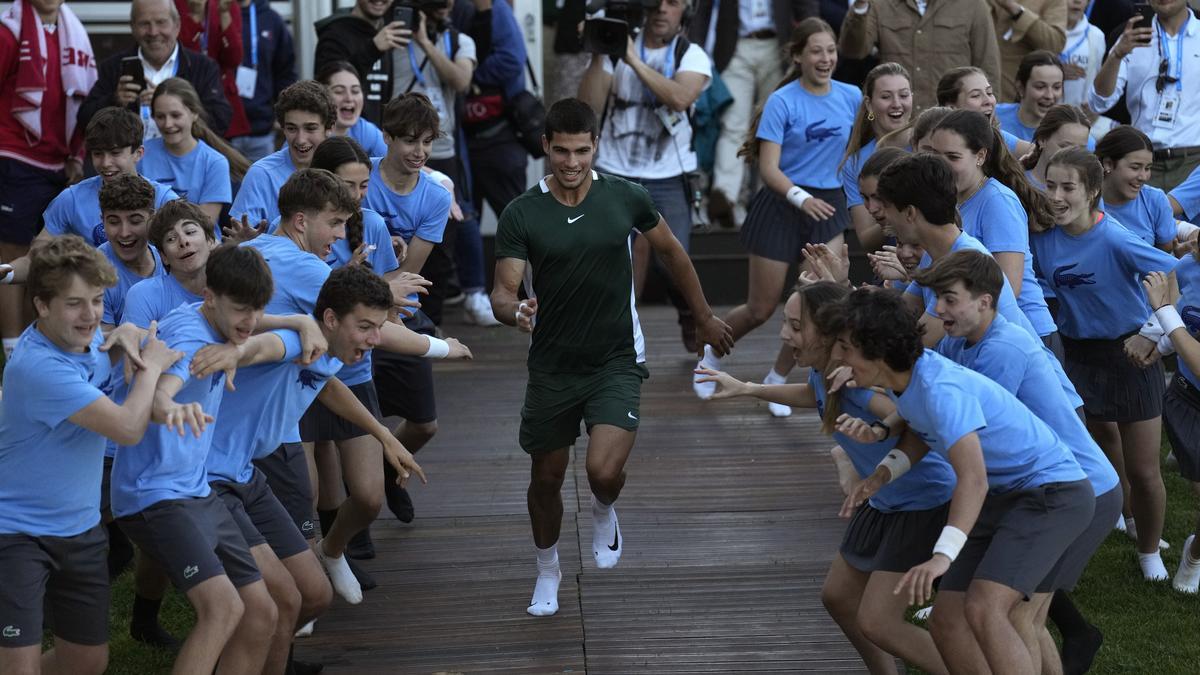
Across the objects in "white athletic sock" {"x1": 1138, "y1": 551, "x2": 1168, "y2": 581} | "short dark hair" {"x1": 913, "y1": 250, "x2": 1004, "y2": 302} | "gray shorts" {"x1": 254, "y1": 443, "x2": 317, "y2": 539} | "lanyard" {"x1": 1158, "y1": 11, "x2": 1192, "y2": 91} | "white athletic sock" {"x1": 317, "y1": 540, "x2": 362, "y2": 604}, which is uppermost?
"short dark hair" {"x1": 913, "y1": 250, "x2": 1004, "y2": 302}

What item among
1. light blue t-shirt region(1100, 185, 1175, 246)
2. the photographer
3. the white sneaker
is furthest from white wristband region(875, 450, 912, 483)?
the white sneaker

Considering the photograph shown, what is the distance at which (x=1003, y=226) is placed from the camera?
520 cm

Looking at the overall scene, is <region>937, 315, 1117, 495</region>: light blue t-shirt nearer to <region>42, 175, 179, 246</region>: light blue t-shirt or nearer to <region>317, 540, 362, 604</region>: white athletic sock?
<region>317, 540, 362, 604</region>: white athletic sock

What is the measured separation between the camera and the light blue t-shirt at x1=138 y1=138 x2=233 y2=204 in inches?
266

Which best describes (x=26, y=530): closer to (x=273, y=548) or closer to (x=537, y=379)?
(x=273, y=548)

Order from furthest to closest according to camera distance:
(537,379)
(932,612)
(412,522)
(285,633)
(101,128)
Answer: (412,522)
(101,128)
(537,379)
(285,633)
(932,612)

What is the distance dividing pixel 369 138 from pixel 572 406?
2.36m

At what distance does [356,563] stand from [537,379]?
122cm

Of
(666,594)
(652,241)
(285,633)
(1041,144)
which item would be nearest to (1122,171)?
(1041,144)

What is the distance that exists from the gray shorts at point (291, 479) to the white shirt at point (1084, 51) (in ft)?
19.8

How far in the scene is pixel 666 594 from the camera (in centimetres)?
591

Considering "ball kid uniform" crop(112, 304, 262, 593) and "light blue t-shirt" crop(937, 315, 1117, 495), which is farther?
"light blue t-shirt" crop(937, 315, 1117, 495)

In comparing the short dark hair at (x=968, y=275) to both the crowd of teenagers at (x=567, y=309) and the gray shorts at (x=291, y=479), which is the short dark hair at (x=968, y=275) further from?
the gray shorts at (x=291, y=479)

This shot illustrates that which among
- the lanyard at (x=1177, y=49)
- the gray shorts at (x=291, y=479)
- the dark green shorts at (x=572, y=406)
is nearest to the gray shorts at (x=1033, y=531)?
the dark green shorts at (x=572, y=406)
